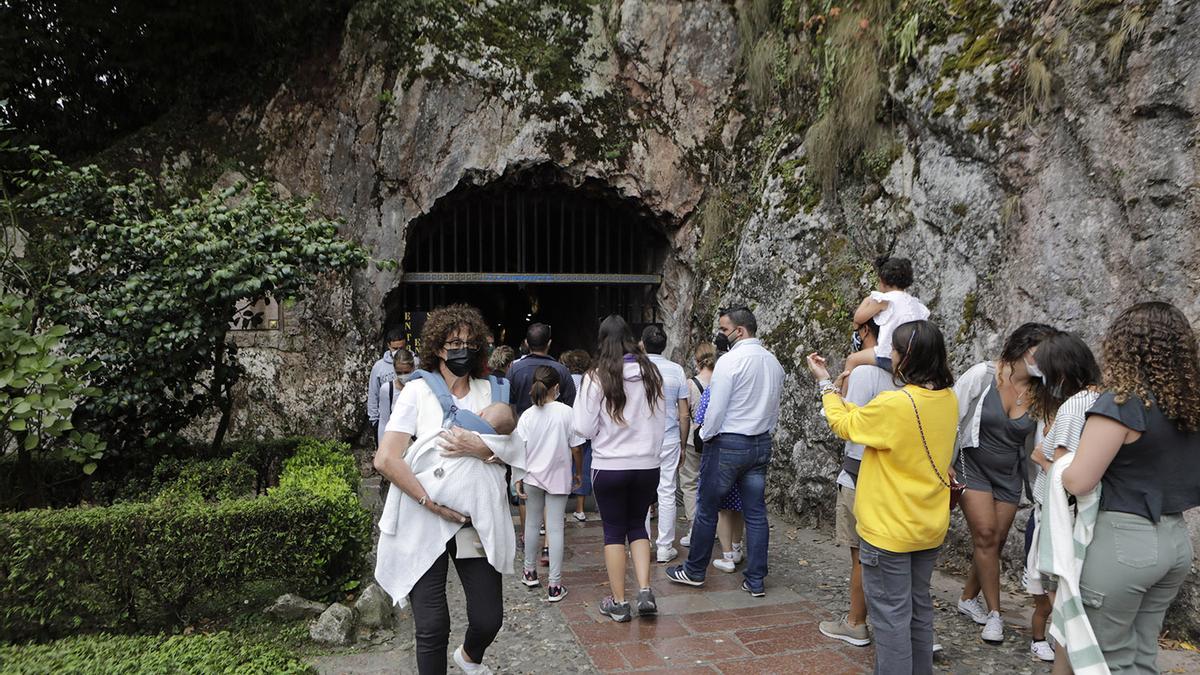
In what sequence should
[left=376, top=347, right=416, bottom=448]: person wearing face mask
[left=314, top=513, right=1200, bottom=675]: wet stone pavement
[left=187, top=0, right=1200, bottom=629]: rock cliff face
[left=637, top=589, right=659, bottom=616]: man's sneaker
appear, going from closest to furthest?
[left=314, top=513, right=1200, bottom=675]: wet stone pavement
[left=637, top=589, right=659, bottom=616]: man's sneaker
[left=187, top=0, right=1200, bottom=629]: rock cliff face
[left=376, top=347, right=416, bottom=448]: person wearing face mask

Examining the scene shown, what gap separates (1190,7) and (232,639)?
707cm

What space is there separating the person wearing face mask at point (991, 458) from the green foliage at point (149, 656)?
12.5 ft

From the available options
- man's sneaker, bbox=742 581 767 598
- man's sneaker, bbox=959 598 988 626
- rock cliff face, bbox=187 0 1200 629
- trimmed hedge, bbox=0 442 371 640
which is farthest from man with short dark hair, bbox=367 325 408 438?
man's sneaker, bbox=959 598 988 626

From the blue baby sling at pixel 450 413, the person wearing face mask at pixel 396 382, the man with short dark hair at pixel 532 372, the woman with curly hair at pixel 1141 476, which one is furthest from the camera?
the person wearing face mask at pixel 396 382

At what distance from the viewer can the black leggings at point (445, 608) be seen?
3123 millimetres

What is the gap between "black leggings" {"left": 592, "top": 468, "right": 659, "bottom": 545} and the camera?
4.43 metres

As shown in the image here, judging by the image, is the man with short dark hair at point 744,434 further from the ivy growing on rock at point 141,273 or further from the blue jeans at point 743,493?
the ivy growing on rock at point 141,273

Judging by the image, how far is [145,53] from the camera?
993 centimetres

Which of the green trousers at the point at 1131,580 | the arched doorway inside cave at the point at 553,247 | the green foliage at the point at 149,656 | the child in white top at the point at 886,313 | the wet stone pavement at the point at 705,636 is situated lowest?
the wet stone pavement at the point at 705,636

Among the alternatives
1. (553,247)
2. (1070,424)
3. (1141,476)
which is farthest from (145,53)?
(1141,476)

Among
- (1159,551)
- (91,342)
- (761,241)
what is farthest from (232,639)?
(761,241)

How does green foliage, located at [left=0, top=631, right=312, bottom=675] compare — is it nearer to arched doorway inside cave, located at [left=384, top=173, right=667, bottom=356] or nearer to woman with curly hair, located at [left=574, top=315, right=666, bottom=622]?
woman with curly hair, located at [left=574, top=315, right=666, bottom=622]

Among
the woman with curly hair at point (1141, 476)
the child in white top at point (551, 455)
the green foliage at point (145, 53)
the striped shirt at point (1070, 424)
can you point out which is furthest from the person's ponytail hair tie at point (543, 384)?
the green foliage at point (145, 53)

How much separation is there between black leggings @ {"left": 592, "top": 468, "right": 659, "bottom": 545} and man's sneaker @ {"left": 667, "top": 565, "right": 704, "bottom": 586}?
85cm
